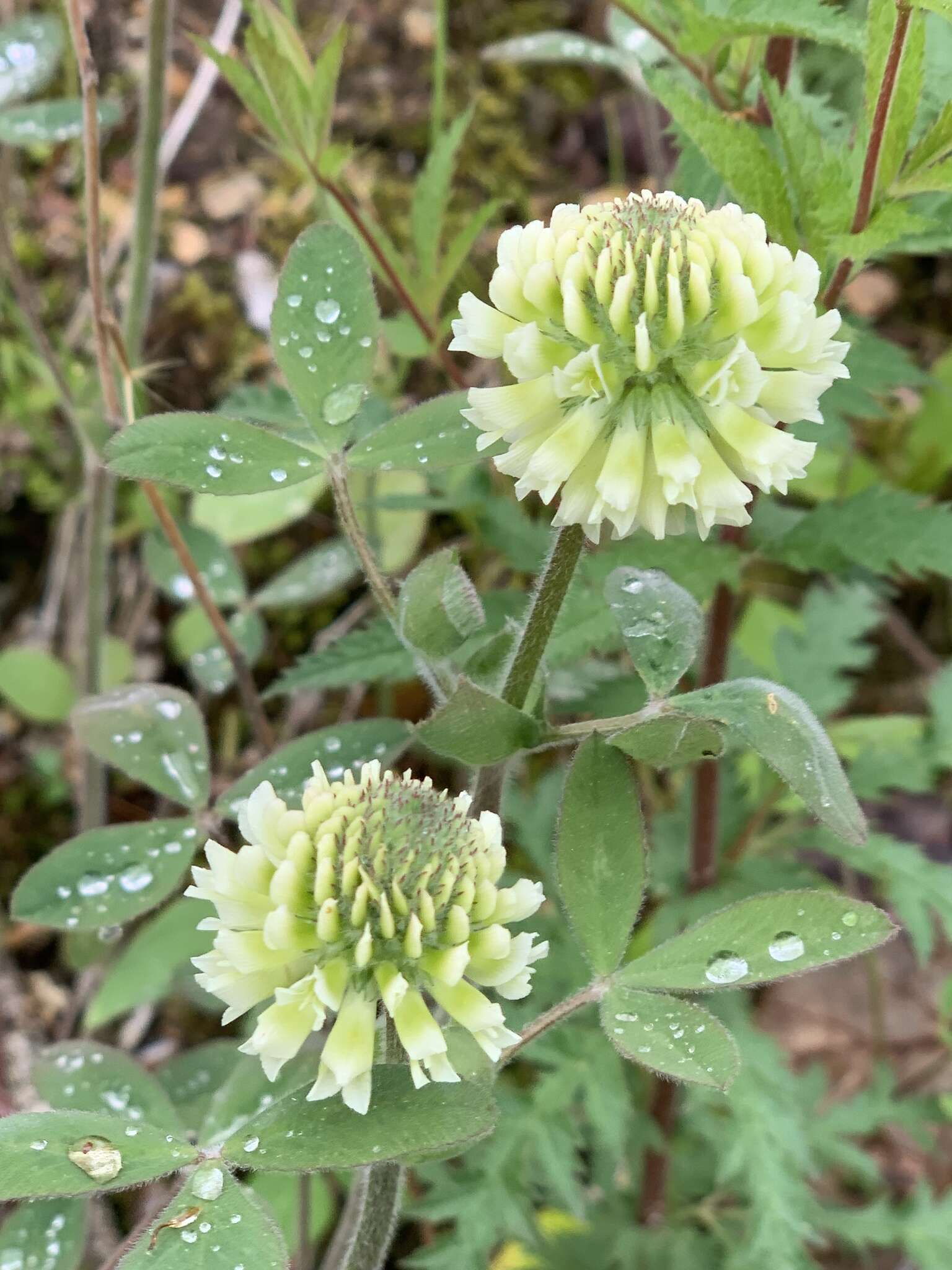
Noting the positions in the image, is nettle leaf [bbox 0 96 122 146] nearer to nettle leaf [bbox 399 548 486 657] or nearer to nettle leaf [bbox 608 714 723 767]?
nettle leaf [bbox 399 548 486 657]

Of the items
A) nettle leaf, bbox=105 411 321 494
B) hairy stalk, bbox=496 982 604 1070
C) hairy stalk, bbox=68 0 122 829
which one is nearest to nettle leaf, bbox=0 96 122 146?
hairy stalk, bbox=68 0 122 829

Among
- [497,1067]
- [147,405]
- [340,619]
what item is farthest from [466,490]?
[497,1067]

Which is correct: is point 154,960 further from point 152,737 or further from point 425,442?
point 425,442

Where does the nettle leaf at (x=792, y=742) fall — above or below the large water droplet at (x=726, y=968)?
above

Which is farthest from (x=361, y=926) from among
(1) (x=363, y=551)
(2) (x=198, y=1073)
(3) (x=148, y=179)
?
(3) (x=148, y=179)

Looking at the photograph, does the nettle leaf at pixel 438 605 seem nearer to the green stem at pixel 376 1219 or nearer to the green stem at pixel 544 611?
the green stem at pixel 544 611

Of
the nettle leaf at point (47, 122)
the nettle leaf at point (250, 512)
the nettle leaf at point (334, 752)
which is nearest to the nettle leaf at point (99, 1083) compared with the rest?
the nettle leaf at point (334, 752)

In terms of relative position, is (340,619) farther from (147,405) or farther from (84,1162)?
(84,1162)
